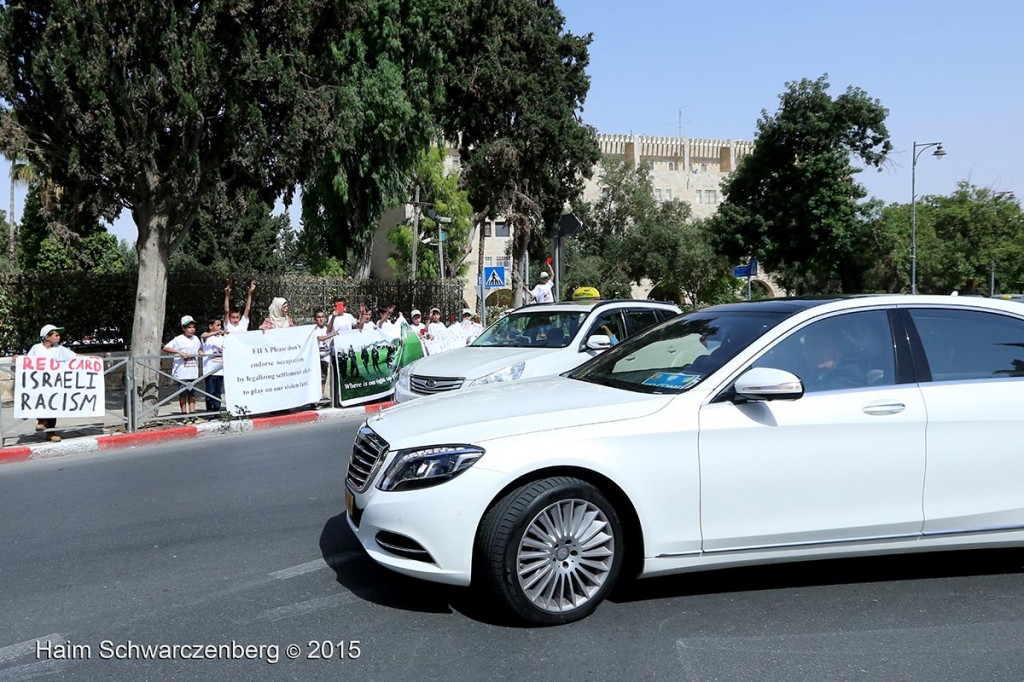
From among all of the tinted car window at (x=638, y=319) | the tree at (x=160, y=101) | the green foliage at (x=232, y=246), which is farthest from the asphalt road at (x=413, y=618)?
the green foliage at (x=232, y=246)

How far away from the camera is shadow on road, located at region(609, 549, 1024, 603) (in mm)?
4652

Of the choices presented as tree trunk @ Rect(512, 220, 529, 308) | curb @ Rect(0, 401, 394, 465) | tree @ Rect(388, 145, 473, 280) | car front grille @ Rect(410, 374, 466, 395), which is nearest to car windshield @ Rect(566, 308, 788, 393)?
car front grille @ Rect(410, 374, 466, 395)

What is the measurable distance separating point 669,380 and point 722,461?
1.86 feet

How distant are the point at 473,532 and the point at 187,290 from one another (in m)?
16.5

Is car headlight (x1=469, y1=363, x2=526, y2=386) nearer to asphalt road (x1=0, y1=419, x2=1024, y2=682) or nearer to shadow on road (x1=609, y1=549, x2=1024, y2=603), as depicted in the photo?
asphalt road (x1=0, y1=419, x2=1024, y2=682)

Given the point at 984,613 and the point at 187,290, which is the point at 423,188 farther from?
the point at 984,613

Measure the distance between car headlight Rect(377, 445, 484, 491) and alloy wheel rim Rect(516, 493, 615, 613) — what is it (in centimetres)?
44

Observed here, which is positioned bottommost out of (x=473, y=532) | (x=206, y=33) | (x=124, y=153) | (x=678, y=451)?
(x=473, y=532)

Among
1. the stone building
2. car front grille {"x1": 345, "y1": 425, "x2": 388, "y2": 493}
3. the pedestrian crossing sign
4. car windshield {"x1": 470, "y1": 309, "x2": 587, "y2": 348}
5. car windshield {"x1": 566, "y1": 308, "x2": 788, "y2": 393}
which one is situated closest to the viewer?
car front grille {"x1": 345, "y1": 425, "x2": 388, "y2": 493}

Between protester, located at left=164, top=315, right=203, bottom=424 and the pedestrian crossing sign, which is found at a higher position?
the pedestrian crossing sign

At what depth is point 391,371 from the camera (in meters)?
15.0

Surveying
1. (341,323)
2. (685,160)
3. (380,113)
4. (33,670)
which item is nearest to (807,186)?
(380,113)

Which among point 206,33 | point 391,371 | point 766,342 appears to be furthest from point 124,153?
point 766,342

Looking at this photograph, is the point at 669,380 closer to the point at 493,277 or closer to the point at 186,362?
the point at 186,362
